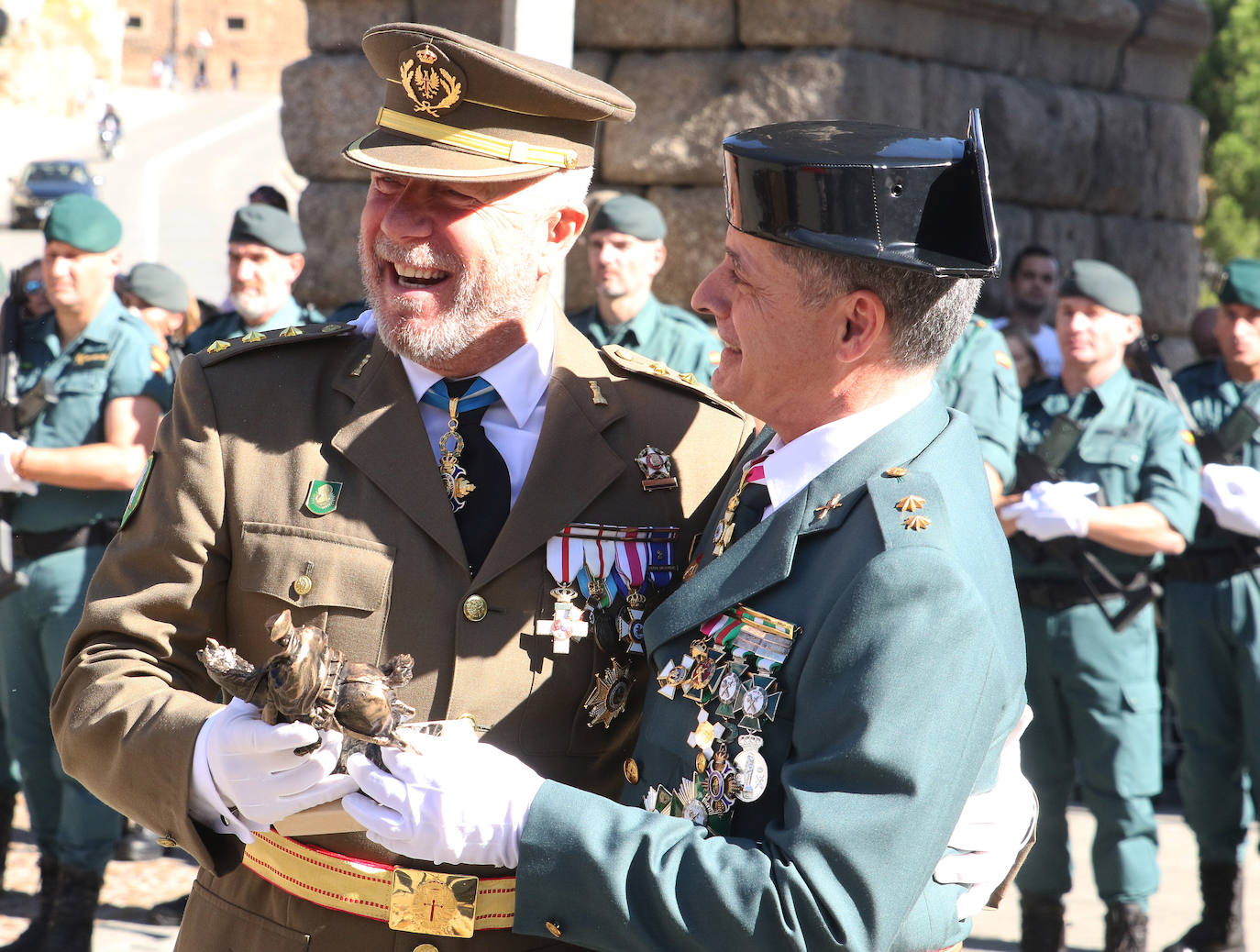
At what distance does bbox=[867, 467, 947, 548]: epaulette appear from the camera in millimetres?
1655

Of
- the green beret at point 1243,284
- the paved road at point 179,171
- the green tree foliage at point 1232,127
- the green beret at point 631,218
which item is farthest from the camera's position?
the paved road at point 179,171

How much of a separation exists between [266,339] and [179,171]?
90.8 feet

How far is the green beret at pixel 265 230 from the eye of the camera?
5684mm

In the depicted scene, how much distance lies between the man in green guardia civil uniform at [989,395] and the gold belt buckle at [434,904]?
3.23 metres

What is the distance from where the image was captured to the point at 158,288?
22.0 feet

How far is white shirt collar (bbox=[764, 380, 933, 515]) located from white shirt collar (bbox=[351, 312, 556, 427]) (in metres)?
0.51

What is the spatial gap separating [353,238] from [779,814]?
577cm

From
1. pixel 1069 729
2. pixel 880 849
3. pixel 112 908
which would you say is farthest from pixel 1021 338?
pixel 880 849

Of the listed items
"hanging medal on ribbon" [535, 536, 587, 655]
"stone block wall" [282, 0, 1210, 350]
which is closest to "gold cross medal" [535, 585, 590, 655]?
"hanging medal on ribbon" [535, 536, 587, 655]

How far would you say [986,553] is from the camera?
1.74 metres

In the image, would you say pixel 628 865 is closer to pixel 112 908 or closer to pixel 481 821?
pixel 481 821

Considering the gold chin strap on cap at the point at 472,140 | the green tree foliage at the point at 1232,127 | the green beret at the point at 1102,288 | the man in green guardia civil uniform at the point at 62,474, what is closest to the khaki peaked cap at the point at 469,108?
the gold chin strap on cap at the point at 472,140

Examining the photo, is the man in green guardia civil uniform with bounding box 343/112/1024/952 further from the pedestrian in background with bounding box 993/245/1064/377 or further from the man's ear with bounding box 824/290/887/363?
the pedestrian in background with bounding box 993/245/1064/377

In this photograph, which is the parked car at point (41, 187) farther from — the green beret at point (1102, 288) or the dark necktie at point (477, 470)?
the dark necktie at point (477, 470)
